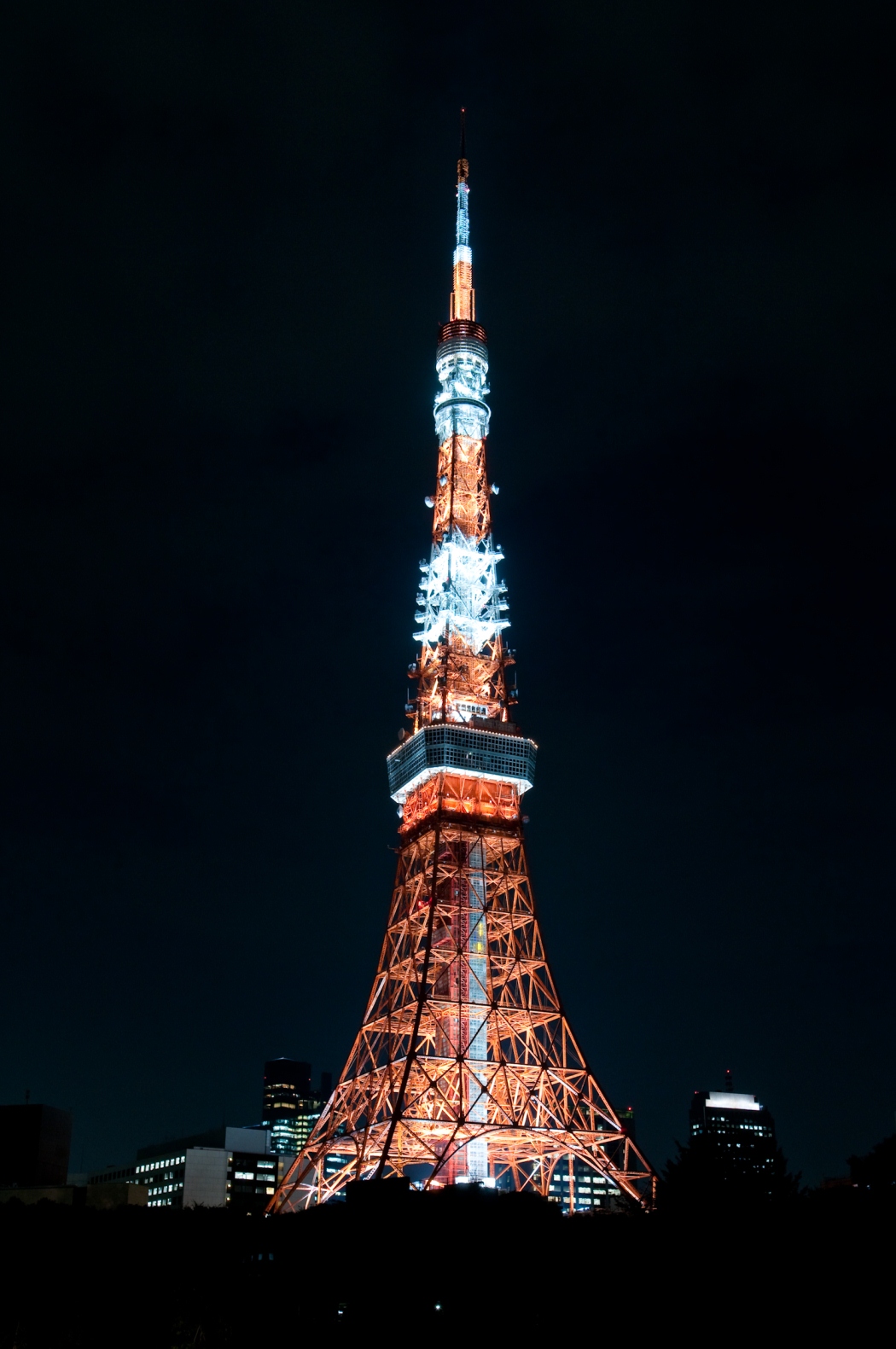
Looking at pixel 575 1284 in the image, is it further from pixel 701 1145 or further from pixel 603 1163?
pixel 603 1163

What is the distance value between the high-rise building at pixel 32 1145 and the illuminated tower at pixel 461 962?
98.8 ft

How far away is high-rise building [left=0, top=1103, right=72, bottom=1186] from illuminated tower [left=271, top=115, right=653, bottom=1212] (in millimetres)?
30129

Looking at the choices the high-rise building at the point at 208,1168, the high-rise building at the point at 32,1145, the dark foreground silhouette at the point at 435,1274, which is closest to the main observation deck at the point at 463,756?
the dark foreground silhouette at the point at 435,1274

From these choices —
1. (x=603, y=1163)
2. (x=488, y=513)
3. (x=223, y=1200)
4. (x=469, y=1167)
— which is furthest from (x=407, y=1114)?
(x=223, y=1200)

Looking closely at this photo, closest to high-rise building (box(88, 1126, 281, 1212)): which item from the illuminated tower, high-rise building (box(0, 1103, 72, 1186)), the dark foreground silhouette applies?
high-rise building (box(0, 1103, 72, 1186))

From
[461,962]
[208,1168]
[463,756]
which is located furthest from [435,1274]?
[208,1168]

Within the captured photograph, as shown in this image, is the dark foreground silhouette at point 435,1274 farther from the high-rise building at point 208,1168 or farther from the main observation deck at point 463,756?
the high-rise building at point 208,1168

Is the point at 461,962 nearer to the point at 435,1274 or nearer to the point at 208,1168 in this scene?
the point at 435,1274

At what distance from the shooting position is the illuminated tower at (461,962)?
66688mm

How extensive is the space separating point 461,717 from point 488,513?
15982 mm

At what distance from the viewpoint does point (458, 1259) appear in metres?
46.3

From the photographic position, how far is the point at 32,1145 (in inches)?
3681

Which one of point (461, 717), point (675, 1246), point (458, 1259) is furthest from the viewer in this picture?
point (461, 717)

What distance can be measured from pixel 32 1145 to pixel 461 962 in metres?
41.0
